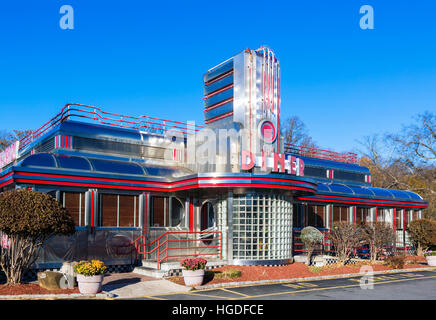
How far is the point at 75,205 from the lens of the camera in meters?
18.0

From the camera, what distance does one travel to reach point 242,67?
2228cm

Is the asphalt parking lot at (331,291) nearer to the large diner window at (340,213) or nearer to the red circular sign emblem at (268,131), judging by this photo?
the red circular sign emblem at (268,131)

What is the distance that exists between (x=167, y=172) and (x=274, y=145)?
18.0 feet

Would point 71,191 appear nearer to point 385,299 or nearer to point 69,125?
point 69,125

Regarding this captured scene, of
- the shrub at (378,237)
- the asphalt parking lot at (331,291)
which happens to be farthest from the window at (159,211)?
the shrub at (378,237)

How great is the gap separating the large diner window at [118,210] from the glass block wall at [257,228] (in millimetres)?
4381

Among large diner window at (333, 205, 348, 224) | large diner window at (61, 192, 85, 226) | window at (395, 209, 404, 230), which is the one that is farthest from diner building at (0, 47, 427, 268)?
window at (395, 209, 404, 230)

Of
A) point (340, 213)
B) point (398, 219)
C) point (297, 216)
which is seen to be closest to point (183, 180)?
point (297, 216)

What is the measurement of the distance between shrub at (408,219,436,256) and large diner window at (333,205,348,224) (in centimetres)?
392

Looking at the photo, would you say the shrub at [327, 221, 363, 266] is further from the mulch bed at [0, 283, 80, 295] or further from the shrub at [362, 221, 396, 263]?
the mulch bed at [0, 283, 80, 295]

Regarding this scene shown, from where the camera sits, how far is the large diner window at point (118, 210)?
18.8 meters

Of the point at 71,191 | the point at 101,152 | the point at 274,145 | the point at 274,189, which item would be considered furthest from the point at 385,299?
the point at 101,152

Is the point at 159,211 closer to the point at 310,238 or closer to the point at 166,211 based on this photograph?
the point at 166,211

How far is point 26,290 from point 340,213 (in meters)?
20.0
